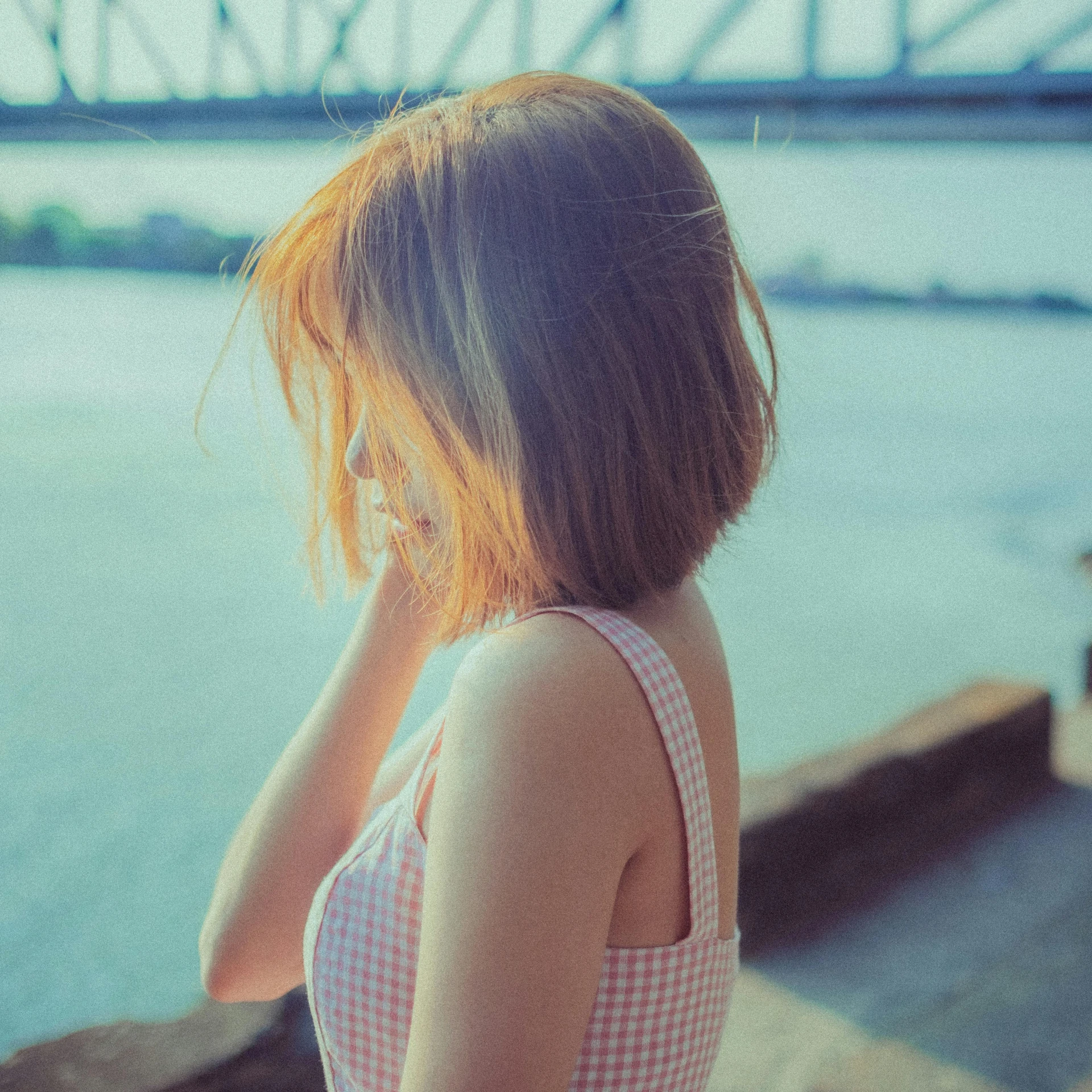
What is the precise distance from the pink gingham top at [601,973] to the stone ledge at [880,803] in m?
1.61

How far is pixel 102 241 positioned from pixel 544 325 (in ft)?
8.84

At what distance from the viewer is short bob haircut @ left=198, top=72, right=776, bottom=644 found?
0.54 m

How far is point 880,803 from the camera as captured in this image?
251 centimetres

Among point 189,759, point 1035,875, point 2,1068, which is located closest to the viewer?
point 2,1068

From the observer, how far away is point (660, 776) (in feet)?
1.74

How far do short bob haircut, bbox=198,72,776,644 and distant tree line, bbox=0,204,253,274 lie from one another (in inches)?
71.3

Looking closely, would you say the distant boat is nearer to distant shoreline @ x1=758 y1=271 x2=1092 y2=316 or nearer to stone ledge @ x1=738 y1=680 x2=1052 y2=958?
distant shoreline @ x1=758 y1=271 x2=1092 y2=316

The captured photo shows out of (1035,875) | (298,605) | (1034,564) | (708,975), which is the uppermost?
(708,975)

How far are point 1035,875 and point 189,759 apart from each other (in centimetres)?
357

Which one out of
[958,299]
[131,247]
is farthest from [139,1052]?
[958,299]

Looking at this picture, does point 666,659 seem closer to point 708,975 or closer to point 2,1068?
point 708,975

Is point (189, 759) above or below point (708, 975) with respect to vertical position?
below

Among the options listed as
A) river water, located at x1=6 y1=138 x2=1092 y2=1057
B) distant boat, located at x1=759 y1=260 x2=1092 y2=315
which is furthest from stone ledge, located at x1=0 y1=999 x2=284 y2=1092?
distant boat, located at x1=759 y1=260 x2=1092 y2=315

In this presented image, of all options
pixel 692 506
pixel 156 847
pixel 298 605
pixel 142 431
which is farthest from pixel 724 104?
pixel 142 431
